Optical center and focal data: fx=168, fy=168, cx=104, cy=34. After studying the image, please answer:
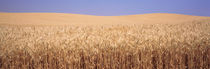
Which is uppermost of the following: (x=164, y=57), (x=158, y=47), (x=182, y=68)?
(x=158, y=47)

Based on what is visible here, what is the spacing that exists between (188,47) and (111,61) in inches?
58.9

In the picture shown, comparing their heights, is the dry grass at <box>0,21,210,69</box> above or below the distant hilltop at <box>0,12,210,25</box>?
below

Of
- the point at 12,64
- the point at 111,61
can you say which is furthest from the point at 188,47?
the point at 12,64

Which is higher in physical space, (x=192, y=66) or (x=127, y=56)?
(x=127, y=56)

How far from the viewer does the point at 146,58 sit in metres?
3.05

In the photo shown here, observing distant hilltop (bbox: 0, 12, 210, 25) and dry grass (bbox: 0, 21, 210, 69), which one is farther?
distant hilltop (bbox: 0, 12, 210, 25)

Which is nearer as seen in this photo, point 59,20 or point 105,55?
point 105,55

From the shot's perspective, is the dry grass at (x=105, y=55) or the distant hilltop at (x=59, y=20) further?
the distant hilltop at (x=59, y=20)

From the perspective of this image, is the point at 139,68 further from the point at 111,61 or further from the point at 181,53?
the point at 181,53

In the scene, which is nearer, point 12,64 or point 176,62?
point 12,64

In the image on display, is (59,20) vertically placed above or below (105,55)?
above

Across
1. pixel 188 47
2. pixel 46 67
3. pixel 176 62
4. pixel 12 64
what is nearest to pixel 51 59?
pixel 46 67

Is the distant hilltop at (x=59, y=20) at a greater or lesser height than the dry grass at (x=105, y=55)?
greater

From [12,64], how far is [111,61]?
1.75 m
